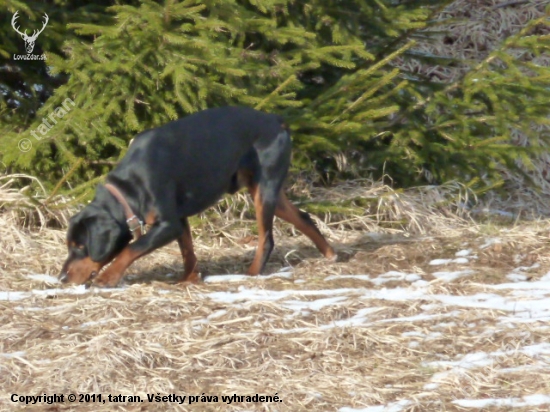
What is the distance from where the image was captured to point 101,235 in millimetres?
5211

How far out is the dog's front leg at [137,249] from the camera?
525cm

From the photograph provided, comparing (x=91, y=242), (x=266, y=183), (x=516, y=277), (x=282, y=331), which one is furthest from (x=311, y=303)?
(x=516, y=277)

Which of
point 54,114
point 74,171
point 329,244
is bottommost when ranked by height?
point 329,244

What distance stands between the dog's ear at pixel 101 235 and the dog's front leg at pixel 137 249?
0.08 m

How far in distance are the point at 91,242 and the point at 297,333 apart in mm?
1474

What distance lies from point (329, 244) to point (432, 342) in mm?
2203

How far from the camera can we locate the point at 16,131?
23.5 feet

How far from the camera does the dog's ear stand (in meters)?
5.21

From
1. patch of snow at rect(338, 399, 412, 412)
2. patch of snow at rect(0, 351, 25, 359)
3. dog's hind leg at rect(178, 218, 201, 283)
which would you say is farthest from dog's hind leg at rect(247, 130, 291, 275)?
patch of snow at rect(338, 399, 412, 412)

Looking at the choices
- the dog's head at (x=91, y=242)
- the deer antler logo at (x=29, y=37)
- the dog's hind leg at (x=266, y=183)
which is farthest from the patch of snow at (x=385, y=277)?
the deer antler logo at (x=29, y=37)

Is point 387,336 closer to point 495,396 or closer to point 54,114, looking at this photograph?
point 495,396

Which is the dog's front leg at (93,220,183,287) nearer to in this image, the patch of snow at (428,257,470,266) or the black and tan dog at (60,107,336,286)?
the black and tan dog at (60,107,336,286)

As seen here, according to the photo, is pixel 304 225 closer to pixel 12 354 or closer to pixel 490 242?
pixel 490 242

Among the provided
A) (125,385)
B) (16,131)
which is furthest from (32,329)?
(16,131)
